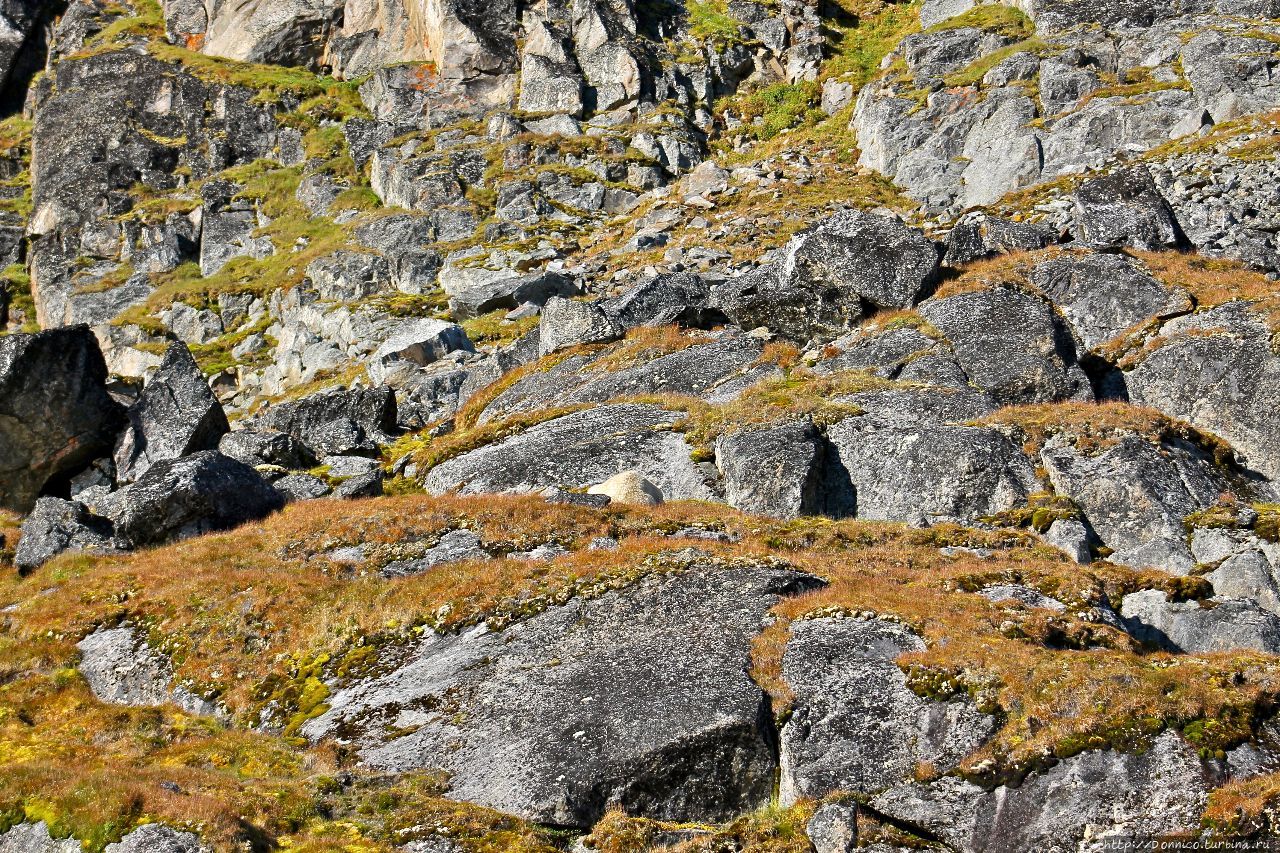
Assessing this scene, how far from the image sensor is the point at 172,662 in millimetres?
23594

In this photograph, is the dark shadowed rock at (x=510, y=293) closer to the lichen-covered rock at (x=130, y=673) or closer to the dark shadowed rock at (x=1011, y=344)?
the dark shadowed rock at (x=1011, y=344)

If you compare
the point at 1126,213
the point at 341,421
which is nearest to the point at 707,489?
the point at 341,421

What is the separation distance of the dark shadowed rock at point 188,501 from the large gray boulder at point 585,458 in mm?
6191

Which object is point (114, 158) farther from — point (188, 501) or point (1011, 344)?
point (1011, 344)

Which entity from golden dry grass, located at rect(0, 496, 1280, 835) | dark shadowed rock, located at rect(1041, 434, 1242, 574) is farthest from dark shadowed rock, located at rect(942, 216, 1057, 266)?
golden dry grass, located at rect(0, 496, 1280, 835)

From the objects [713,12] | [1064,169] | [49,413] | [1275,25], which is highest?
[713,12]

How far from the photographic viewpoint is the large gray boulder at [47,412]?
3800cm

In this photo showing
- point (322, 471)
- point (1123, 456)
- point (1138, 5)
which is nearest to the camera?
point (1123, 456)

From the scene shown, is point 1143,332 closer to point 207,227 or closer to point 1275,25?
point 1275,25

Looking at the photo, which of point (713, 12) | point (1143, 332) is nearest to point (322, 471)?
point (1143, 332)

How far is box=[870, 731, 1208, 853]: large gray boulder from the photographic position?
46.1 ft

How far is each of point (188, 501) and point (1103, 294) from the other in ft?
109

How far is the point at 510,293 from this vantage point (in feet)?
197

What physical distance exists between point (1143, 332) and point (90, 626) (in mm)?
34459
